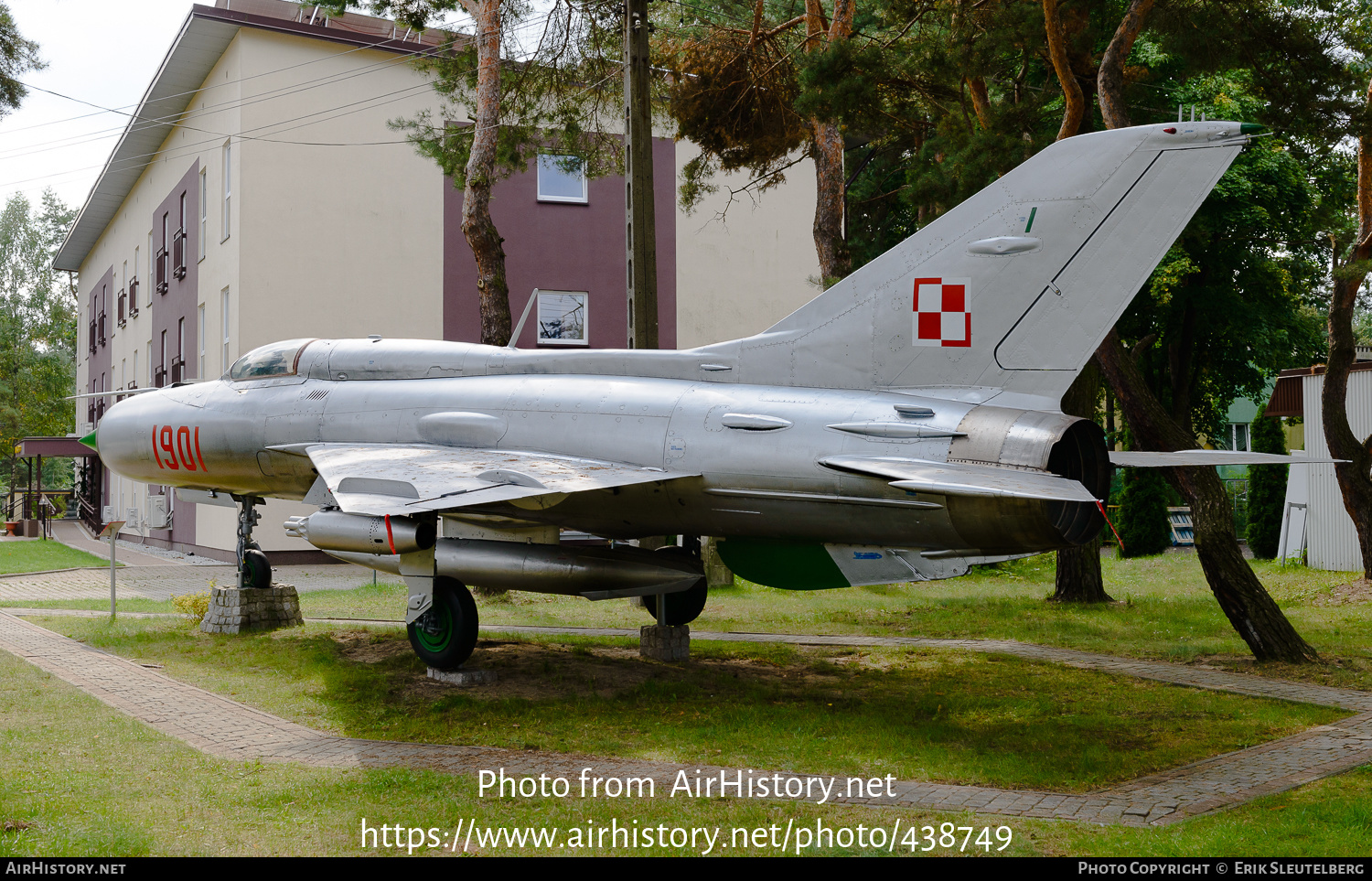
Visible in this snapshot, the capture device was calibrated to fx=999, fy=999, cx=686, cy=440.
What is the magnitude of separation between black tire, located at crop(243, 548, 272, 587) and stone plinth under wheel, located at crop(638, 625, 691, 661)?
5403 millimetres

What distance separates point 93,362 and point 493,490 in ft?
143

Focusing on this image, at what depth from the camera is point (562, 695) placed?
9.34 m

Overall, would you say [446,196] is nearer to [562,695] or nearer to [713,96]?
[713,96]

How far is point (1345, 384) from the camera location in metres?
15.1

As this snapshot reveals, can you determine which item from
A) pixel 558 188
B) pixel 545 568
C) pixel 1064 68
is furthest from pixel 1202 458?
pixel 558 188

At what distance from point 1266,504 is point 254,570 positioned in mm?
22969

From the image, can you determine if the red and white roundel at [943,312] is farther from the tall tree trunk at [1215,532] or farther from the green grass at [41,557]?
the green grass at [41,557]

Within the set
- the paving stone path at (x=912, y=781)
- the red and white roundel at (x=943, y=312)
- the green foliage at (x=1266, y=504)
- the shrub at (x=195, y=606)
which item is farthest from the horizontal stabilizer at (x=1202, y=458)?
the green foliage at (x=1266, y=504)

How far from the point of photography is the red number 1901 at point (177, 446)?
12266mm

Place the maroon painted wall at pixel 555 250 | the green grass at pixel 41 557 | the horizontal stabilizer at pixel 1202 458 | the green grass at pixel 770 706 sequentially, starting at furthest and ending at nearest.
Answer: the maroon painted wall at pixel 555 250, the green grass at pixel 41 557, the green grass at pixel 770 706, the horizontal stabilizer at pixel 1202 458

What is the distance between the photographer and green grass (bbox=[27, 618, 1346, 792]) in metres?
7.25

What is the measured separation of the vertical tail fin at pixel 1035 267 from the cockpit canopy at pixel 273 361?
6.76m

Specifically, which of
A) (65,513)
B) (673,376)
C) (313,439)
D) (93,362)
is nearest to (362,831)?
(673,376)

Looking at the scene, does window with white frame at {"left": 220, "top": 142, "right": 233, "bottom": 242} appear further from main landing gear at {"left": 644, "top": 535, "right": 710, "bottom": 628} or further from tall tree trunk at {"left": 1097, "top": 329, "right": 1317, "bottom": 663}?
tall tree trunk at {"left": 1097, "top": 329, "right": 1317, "bottom": 663}
